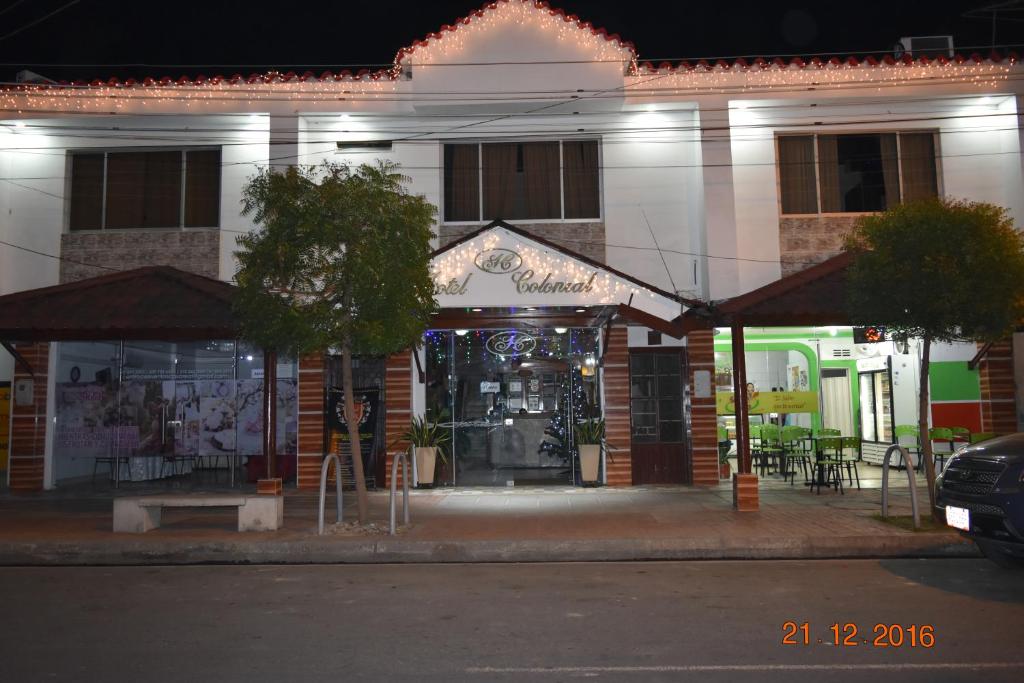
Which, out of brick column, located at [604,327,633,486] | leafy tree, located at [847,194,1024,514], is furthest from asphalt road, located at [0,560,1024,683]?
brick column, located at [604,327,633,486]

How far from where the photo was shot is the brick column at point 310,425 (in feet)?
49.0

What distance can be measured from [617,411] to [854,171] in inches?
263

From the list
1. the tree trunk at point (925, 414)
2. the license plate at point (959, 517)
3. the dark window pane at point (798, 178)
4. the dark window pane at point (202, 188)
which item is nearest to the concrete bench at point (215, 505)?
the dark window pane at point (202, 188)

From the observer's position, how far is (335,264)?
408 inches

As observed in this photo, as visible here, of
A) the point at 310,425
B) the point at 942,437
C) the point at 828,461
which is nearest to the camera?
the point at 828,461

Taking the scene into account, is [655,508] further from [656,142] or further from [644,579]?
[656,142]

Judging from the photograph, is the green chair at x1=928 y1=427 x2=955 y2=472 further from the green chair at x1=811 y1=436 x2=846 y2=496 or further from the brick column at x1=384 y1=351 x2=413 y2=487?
the brick column at x1=384 y1=351 x2=413 y2=487

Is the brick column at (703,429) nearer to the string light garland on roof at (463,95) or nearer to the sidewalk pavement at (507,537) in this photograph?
the sidewalk pavement at (507,537)

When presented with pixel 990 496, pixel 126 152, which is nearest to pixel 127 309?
pixel 126 152

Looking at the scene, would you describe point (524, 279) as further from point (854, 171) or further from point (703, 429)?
point (854, 171)

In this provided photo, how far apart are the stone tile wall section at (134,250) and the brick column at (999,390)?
14.9 metres

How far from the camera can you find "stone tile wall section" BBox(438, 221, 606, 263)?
15.4 meters

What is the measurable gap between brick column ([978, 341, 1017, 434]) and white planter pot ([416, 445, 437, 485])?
10.4 meters
